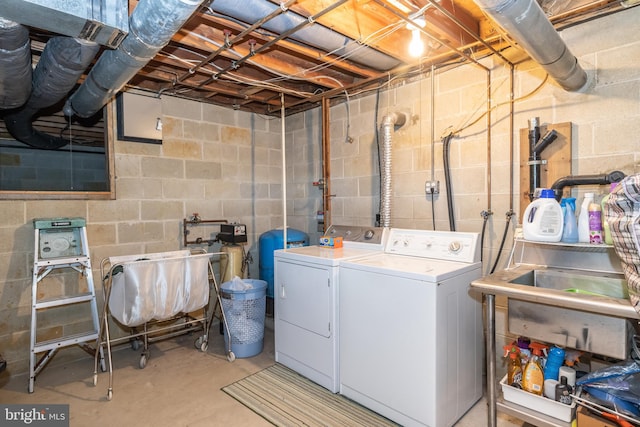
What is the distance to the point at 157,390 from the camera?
2396 mm

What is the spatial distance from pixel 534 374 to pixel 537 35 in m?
1.60

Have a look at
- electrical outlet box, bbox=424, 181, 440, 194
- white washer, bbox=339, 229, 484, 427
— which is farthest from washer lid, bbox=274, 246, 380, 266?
electrical outlet box, bbox=424, 181, 440, 194

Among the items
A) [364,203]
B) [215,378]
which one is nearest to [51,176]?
[215,378]

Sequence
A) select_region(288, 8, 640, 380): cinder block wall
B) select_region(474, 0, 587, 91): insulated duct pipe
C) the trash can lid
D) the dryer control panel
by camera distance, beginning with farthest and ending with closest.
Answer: the trash can lid, the dryer control panel, select_region(288, 8, 640, 380): cinder block wall, select_region(474, 0, 587, 91): insulated duct pipe

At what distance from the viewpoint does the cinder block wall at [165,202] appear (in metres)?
2.62

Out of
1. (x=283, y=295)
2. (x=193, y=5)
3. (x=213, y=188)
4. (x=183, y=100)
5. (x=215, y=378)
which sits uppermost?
(x=183, y=100)

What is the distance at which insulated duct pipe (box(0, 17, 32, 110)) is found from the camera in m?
1.57

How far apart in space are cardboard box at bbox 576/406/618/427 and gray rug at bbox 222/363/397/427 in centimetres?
92

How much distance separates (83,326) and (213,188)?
164cm

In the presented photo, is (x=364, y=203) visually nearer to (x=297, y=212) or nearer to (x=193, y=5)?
(x=297, y=212)

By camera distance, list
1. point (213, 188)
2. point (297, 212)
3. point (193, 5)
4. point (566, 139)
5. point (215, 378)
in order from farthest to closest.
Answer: point (297, 212), point (213, 188), point (215, 378), point (566, 139), point (193, 5)

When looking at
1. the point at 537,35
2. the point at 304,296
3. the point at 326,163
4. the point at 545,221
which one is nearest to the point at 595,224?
the point at 545,221

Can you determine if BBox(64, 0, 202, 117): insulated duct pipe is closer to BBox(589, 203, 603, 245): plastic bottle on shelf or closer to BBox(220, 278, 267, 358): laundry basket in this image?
BBox(220, 278, 267, 358): laundry basket

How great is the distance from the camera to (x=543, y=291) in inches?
57.2
